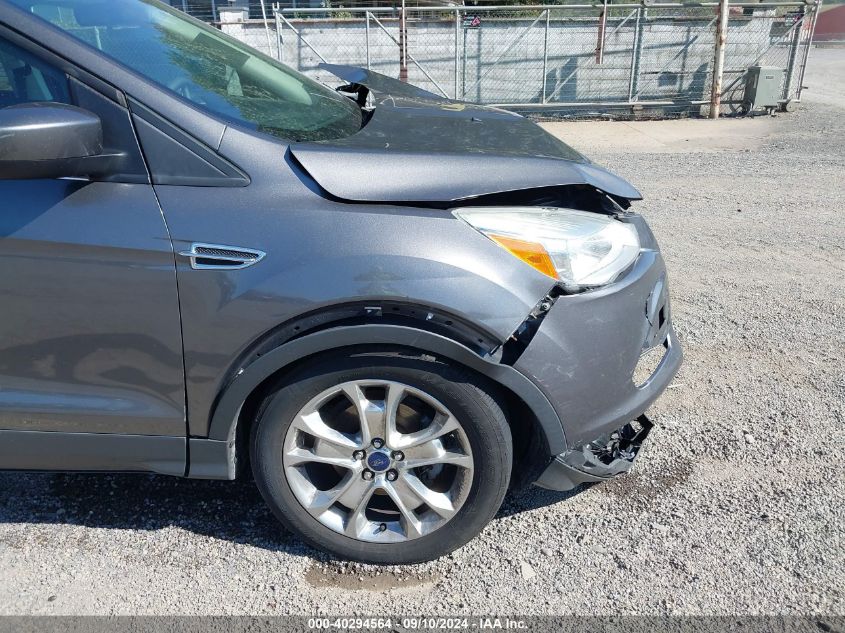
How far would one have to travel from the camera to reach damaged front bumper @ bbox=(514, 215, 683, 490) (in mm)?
2271

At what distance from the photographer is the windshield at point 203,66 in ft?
7.89

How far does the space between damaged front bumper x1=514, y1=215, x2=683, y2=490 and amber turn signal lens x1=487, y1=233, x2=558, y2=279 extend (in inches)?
4.4

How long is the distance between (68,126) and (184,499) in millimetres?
1562

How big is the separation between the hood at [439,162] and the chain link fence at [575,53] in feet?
38.1

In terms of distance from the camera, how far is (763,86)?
43.3 feet

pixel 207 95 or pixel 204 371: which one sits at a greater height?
pixel 207 95

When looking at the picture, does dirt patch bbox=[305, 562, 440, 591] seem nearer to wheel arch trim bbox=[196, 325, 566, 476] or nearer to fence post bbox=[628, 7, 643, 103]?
wheel arch trim bbox=[196, 325, 566, 476]

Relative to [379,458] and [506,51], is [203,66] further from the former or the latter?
[506,51]

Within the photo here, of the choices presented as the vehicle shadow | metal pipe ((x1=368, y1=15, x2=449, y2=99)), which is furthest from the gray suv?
metal pipe ((x1=368, y1=15, x2=449, y2=99))

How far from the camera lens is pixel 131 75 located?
2.23m

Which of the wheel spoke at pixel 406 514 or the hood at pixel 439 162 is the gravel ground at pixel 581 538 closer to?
the wheel spoke at pixel 406 514

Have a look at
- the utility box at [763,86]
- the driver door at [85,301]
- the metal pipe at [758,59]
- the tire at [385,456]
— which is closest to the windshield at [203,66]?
the driver door at [85,301]

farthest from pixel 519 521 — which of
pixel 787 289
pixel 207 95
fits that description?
pixel 787 289

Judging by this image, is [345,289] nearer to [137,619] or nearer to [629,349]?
[629,349]
